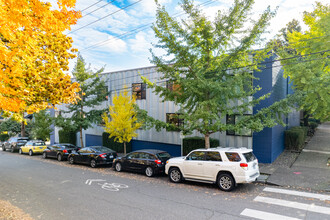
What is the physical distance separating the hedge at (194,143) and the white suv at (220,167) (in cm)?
534

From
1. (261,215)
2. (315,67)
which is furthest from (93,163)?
(315,67)

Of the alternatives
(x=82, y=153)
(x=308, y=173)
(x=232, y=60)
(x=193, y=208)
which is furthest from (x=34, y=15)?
(x=308, y=173)

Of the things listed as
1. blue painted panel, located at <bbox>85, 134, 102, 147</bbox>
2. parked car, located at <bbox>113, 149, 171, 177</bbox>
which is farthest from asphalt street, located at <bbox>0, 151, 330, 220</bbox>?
blue painted panel, located at <bbox>85, 134, 102, 147</bbox>

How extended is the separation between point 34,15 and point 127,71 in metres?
14.7

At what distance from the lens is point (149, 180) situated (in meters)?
11.6

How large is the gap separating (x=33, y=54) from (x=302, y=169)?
44.3 feet

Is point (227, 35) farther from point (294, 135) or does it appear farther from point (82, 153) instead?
point (82, 153)

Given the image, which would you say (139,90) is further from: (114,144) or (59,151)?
(59,151)

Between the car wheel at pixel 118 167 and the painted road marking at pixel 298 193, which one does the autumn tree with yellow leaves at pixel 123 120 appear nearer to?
the car wheel at pixel 118 167

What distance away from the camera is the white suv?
9133mm

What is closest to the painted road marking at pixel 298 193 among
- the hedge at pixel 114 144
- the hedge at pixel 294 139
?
the hedge at pixel 294 139

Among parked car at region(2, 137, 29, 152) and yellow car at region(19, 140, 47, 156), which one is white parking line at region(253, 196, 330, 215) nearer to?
yellow car at region(19, 140, 47, 156)

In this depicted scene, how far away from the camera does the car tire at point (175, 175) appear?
10883 mm

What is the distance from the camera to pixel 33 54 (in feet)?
22.4
